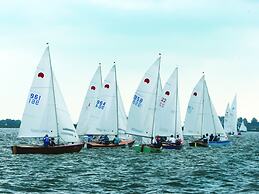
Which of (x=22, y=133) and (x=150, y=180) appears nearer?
(x=150, y=180)

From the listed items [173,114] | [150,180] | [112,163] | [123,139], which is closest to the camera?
[150,180]

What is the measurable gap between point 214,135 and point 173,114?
40.9 ft

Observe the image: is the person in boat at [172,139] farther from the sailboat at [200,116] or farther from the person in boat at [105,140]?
the sailboat at [200,116]

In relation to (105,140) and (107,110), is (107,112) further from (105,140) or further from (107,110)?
(105,140)

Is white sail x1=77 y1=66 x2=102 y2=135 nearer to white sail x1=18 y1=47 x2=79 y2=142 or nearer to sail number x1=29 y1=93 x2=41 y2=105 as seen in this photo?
white sail x1=18 y1=47 x2=79 y2=142

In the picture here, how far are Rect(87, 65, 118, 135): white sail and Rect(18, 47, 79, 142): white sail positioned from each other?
12.2 meters

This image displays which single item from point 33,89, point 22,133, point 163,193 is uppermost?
point 33,89

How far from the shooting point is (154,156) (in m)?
48.7

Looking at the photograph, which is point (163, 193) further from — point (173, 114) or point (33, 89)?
point (173, 114)

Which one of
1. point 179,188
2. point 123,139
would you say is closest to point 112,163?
point 179,188

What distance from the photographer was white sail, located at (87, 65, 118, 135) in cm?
6128

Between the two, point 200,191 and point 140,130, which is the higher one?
point 140,130

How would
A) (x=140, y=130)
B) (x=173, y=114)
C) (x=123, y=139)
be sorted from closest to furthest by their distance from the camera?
(x=140, y=130)
(x=173, y=114)
(x=123, y=139)

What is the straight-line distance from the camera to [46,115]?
158 ft
